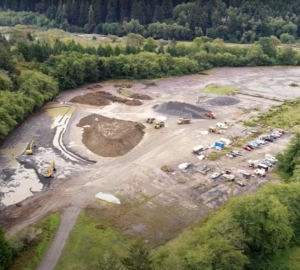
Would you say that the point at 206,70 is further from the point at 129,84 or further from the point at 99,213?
the point at 99,213

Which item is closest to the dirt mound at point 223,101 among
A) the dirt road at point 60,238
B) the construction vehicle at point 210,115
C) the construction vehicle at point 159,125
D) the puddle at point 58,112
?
the construction vehicle at point 210,115

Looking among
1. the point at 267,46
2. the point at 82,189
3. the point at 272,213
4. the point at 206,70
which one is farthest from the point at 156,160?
the point at 267,46

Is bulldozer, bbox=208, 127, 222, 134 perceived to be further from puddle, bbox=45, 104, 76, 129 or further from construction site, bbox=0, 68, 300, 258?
puddle, bbox=45, 104, 76, 129

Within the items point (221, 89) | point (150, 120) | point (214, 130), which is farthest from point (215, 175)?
point (221, 89)

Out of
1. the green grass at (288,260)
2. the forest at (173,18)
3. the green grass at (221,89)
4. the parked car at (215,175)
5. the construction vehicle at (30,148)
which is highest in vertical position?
the forest at (173,18)

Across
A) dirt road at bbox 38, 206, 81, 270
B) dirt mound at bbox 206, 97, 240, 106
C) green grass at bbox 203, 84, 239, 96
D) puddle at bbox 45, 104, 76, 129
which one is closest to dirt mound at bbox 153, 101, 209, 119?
dirt mound at bbox 206, 97, 240, 106

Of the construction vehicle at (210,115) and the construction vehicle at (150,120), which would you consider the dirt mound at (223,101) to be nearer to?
the construction vehicle at (210,115)
